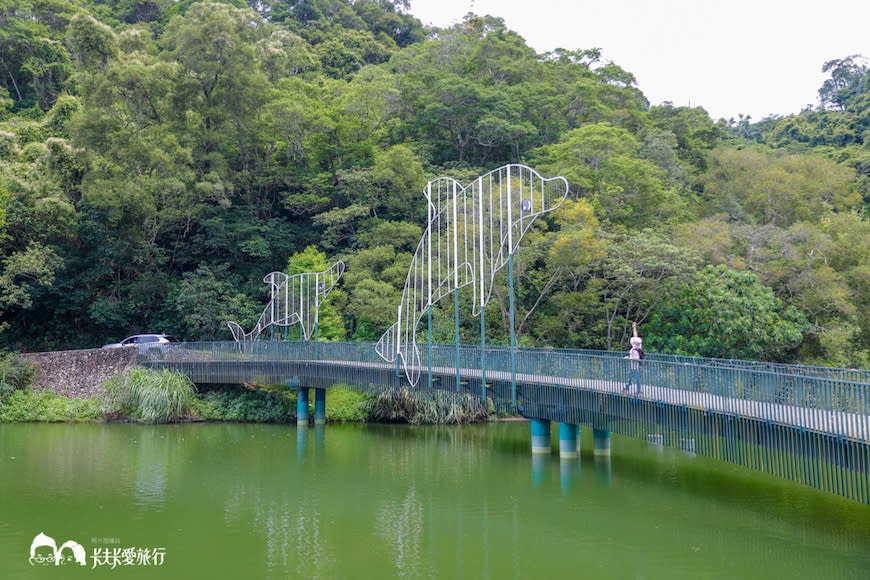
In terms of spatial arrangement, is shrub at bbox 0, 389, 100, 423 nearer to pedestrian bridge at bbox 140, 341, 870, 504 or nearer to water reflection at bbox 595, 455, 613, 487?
pedestrian bridge at bbox 140, 341, 870, 504

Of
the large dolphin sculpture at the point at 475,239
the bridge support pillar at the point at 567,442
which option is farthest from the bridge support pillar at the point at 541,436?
the large dolphin sculpture at the point at 475,239

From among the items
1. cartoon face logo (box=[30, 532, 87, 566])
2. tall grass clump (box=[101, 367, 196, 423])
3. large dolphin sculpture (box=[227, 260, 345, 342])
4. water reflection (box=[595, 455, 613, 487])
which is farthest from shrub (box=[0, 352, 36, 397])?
water reflection (box=[595, 455, 613, 487])

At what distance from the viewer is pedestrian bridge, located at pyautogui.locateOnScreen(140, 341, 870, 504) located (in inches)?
419

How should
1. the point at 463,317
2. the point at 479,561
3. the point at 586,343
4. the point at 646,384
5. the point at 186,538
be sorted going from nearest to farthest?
the point at 479,561, the point at 186,538, the point at 646,384, the point at 586,343, the point at 463,317

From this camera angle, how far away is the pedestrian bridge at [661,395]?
1065 cm

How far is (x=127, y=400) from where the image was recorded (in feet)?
88.2

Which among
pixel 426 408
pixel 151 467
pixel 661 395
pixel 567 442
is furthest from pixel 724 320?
pixel 151 467

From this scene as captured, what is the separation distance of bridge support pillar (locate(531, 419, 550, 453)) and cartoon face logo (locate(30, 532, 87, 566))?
11.7 m

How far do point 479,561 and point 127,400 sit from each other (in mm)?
19989

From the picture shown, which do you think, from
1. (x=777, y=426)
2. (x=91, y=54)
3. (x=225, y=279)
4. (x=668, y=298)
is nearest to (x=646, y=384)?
(x=777, y=426)

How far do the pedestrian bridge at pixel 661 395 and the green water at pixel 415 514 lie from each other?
3.96 feet

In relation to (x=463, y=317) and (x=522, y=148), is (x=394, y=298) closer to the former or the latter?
(x=463, y=317)

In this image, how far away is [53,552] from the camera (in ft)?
37.6

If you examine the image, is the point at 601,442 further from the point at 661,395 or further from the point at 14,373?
the point at 14,373
